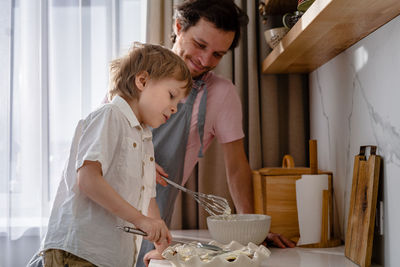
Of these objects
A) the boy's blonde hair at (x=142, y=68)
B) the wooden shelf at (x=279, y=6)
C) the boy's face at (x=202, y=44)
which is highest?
the wooden shelf at (x=279, y=6)

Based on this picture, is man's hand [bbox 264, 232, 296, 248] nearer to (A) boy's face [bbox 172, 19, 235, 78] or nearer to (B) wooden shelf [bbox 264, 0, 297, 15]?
(A) boy's face [bbox 172, 19, 235, 78]

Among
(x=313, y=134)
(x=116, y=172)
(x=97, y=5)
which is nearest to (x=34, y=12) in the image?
(x=97, y=5)

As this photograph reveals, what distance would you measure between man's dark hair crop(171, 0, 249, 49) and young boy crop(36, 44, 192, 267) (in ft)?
0.99

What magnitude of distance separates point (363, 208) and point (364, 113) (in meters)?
0.27

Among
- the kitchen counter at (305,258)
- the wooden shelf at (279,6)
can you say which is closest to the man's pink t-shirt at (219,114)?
the wooden shelf at (279,6)

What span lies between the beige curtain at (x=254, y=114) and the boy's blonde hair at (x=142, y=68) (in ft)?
2.28

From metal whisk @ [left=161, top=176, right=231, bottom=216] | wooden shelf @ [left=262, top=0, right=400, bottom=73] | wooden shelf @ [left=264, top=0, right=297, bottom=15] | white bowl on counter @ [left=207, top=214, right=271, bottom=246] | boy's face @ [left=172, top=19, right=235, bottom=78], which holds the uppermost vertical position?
wooden shelf @ [left=264, top=0, right=297, bottom=15]

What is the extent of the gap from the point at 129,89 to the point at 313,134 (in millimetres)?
921

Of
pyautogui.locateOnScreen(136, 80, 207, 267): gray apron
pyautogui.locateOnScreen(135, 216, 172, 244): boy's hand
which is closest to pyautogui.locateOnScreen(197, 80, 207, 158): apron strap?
pyautogui.locateOnScreen(136, 80, 207, 267): gray apron

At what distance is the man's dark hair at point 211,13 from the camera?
1424 mm

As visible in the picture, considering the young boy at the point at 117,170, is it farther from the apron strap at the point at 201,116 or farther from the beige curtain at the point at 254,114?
the beige curtain at the point at 254,114

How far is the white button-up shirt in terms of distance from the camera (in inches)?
38.6

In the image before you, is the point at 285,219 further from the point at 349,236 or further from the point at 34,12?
the point at 34,12

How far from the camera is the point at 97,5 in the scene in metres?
1.95
